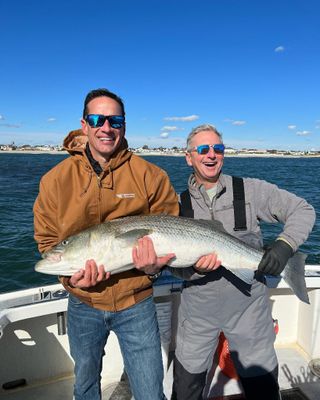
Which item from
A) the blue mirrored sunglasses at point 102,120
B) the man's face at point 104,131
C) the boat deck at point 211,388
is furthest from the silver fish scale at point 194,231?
the boat deck at point 211,388

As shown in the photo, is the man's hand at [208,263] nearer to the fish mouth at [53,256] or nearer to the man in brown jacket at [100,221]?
the man in brown jacket at [100,221]

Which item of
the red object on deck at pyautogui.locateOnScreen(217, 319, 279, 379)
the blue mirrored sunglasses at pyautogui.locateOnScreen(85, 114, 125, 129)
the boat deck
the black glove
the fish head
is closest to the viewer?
the blue mirrored sunglasses at pyautogui.locateOnScreen(85, 114, 125, 129)

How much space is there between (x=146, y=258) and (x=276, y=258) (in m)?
1.27

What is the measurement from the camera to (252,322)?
348 centimetres

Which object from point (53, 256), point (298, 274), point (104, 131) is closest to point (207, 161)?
point (104, 131)

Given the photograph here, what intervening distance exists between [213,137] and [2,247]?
11173 millimetres

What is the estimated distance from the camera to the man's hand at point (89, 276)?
2.91 m

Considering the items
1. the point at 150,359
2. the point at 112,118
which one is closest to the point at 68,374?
the point at 150,359

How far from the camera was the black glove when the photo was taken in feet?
11.0

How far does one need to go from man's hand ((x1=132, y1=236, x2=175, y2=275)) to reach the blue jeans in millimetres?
310

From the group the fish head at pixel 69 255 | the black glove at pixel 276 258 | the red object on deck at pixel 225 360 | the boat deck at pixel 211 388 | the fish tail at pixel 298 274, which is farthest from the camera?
the red object on deck at pixel 225 360

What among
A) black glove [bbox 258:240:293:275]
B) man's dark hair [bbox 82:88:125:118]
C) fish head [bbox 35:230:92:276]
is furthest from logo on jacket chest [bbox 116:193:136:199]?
black glove [bbox 258:240:293:275]

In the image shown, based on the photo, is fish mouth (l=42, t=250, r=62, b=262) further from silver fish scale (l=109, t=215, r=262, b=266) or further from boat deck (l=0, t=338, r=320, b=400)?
boat deck (l=0, t=338, r=320, b=400)

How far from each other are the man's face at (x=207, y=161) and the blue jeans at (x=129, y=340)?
136cm
